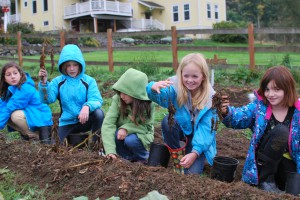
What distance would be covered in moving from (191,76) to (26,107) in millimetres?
2258

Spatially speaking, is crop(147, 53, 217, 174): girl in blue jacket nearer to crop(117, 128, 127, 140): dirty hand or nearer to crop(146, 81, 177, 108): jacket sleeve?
crop(146, 81, 177, 108): jacket sleeve

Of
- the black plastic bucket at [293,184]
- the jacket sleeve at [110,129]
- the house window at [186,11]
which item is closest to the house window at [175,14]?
the house window at [186,11]

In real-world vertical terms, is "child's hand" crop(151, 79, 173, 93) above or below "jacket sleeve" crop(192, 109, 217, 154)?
above

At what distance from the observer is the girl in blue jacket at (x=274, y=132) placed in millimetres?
2943

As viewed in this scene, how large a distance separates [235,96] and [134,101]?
352 cm

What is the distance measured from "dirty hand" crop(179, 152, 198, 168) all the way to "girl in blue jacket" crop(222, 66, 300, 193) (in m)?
0.40

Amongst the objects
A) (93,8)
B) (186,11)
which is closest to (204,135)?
(93,8)

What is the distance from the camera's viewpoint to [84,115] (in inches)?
156

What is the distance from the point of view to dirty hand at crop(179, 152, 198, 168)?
311 centimetres

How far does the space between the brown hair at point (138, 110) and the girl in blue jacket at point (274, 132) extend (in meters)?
0.79

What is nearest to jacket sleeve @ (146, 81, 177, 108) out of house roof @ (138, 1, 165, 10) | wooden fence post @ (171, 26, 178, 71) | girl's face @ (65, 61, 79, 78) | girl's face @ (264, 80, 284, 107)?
girl's face @ (264, 80, 284, 107)

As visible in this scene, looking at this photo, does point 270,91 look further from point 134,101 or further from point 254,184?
point 134,101

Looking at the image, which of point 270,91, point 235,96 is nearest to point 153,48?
point 235,96

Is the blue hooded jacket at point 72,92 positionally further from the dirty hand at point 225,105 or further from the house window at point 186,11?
the house window at point 186,11
